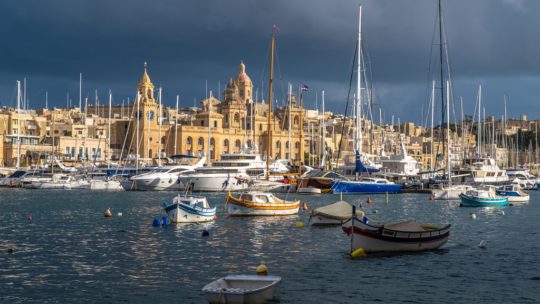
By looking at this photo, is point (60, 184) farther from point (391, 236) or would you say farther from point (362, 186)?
point (391, 236)

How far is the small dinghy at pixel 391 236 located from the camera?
32.1 meters

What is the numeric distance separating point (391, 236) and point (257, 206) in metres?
17.5

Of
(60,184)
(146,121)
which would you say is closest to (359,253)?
(60,184)

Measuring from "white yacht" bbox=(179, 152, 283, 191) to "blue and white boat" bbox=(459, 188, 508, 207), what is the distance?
26.0 m

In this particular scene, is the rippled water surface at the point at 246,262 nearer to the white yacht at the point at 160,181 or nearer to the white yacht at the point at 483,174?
the white yacht at the point at 160,181

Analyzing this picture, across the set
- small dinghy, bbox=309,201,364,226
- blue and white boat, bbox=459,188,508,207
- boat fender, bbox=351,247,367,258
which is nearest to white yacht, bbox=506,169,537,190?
blue and white boat, bbox=459,188,508,207

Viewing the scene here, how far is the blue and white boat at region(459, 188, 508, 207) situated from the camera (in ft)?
210

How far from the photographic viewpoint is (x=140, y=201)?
224 ft

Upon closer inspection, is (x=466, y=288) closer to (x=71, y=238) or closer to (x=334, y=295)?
(x=334, y=295)

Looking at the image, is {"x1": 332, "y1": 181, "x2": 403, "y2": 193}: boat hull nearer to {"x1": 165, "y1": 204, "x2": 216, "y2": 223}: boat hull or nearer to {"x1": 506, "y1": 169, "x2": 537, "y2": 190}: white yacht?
{"x1": 506, "y1": 169, "x2": 537, "y2": 190}: white yacht

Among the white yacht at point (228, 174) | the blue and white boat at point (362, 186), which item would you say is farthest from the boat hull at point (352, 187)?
the white yacht at point (228, 174)

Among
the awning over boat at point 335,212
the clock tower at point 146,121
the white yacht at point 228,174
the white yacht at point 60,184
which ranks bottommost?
the awning over boat at point 335,212

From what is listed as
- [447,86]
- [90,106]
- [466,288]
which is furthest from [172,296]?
[90,106]

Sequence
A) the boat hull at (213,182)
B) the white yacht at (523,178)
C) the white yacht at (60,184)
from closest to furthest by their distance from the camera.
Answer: the boat hull at (213,182), the white yacht at (60,184), the white yacht at (523,178)
